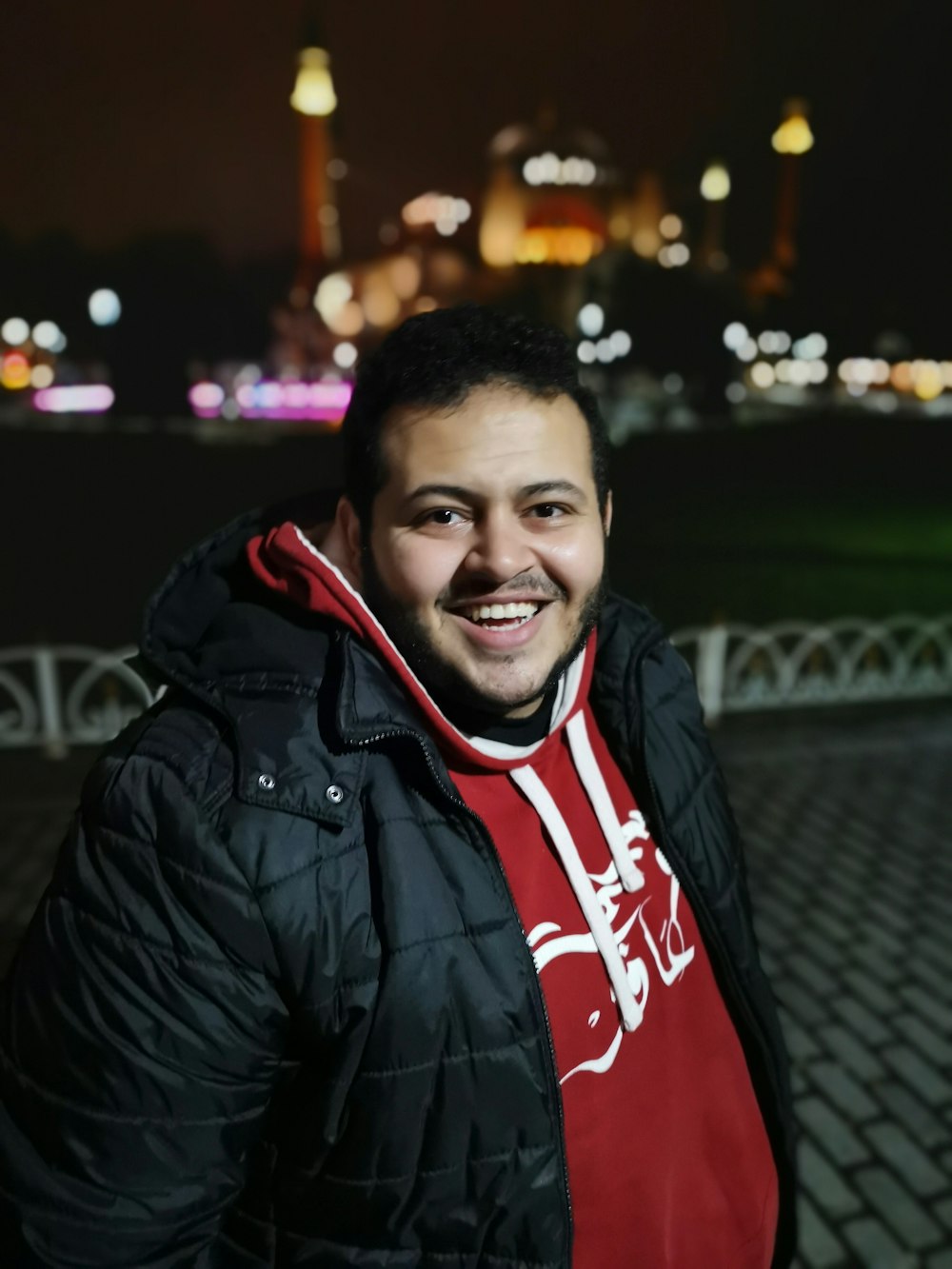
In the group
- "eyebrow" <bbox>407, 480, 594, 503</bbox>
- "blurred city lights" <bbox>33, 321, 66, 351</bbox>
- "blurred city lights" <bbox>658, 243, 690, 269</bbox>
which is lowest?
"eyebrow" <bbox>407, 480, 594, 503</bbox>

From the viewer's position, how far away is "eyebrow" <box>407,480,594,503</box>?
1.57 meters

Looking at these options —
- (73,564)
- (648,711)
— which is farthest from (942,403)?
(648,711)

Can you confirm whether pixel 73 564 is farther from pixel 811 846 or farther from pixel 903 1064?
pixel 903 1064

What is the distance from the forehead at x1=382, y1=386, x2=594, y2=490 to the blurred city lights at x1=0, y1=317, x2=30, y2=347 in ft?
241

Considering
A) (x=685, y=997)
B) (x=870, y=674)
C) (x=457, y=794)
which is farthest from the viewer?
(x=870, y=674)

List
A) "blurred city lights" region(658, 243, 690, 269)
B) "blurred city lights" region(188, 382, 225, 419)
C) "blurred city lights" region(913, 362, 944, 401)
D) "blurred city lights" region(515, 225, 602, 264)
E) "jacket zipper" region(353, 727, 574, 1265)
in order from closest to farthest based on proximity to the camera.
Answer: "jacket zipper" region(353, 727, 574, 1265) → "blurred city lights" region(188, 382, 225, 419) → "blurred city lights" region(913, 362, 944, 401) → "blurred city lights" region(515, 225, 602, 264) → "blurred city lights" region(658, 243, 690, 269)

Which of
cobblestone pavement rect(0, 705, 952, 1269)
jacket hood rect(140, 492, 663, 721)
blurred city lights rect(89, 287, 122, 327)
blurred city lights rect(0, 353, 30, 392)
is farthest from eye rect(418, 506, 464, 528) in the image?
blurred city lights rect(0, 353, 30, 392)

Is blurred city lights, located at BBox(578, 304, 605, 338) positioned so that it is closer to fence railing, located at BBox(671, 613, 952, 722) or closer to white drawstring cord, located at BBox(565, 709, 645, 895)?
fence railing, located at BBox(671, 613, 952, 722)

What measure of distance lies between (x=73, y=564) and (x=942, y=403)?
55.1 metres

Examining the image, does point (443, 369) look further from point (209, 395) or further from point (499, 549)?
point (209, 395)

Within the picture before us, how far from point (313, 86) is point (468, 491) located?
5980 centimetres

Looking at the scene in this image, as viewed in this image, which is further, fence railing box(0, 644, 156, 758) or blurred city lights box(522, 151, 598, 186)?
blurred city lights box(522, 151, 598, 186)

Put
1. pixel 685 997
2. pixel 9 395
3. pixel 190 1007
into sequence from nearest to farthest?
pixel 190 1007, pixel 685 997, pixel 9 395

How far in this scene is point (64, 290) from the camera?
58062 millimetres
